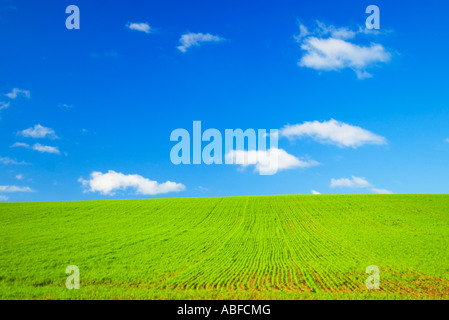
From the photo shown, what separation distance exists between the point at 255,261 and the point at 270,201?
130ft

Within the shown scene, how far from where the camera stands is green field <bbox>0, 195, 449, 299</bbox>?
18.2 m

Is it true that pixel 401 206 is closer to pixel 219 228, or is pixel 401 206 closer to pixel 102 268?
pixel 219 228

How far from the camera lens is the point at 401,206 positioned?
55.1 metres

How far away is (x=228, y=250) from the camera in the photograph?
29.3m

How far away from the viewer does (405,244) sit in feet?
104

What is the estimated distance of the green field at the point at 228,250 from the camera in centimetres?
1819

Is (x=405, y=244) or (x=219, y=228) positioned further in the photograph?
(x=219, y=228)
